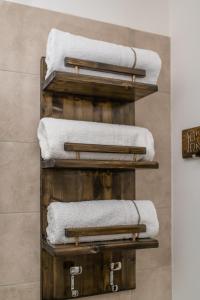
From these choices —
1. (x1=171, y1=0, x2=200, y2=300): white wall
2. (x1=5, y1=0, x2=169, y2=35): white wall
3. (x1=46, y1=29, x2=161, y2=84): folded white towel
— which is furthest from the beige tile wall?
(x1=171, y1=0, x2=200, y2=300): white wall

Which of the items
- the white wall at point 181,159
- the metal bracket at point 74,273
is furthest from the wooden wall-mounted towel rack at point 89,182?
the white wall at point 181,159

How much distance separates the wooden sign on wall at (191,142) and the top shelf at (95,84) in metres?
0.28

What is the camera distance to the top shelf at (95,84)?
121 cm

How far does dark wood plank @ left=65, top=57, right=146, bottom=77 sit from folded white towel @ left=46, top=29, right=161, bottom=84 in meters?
0.01

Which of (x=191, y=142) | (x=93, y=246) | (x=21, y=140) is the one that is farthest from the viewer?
(x=191, y=142)

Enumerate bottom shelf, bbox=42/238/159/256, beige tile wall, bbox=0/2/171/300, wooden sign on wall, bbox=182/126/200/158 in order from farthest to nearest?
wooden sign on wall, bbox=182/126/200/158
beige tile wall, bbox=0/2/171/300
bottom shelf, bbox=42/238/159/256

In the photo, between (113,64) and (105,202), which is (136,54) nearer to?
(113,64)

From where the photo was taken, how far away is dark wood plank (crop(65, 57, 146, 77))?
122cm

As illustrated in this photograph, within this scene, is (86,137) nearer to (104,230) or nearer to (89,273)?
(104,230)

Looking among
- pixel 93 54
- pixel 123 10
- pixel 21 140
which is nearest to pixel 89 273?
pixel 21 140

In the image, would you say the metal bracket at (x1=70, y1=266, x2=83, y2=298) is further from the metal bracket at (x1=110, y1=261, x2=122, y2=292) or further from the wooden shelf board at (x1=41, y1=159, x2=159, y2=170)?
the wooden shelf board at (x1=41, y1=159, x2=159, y2=170)

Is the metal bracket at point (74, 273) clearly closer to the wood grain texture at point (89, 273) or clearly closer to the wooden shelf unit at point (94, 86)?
the wood grain texture at point (89, 273)

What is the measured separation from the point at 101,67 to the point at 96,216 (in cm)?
55

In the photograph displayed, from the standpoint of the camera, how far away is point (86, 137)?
1.27 m
